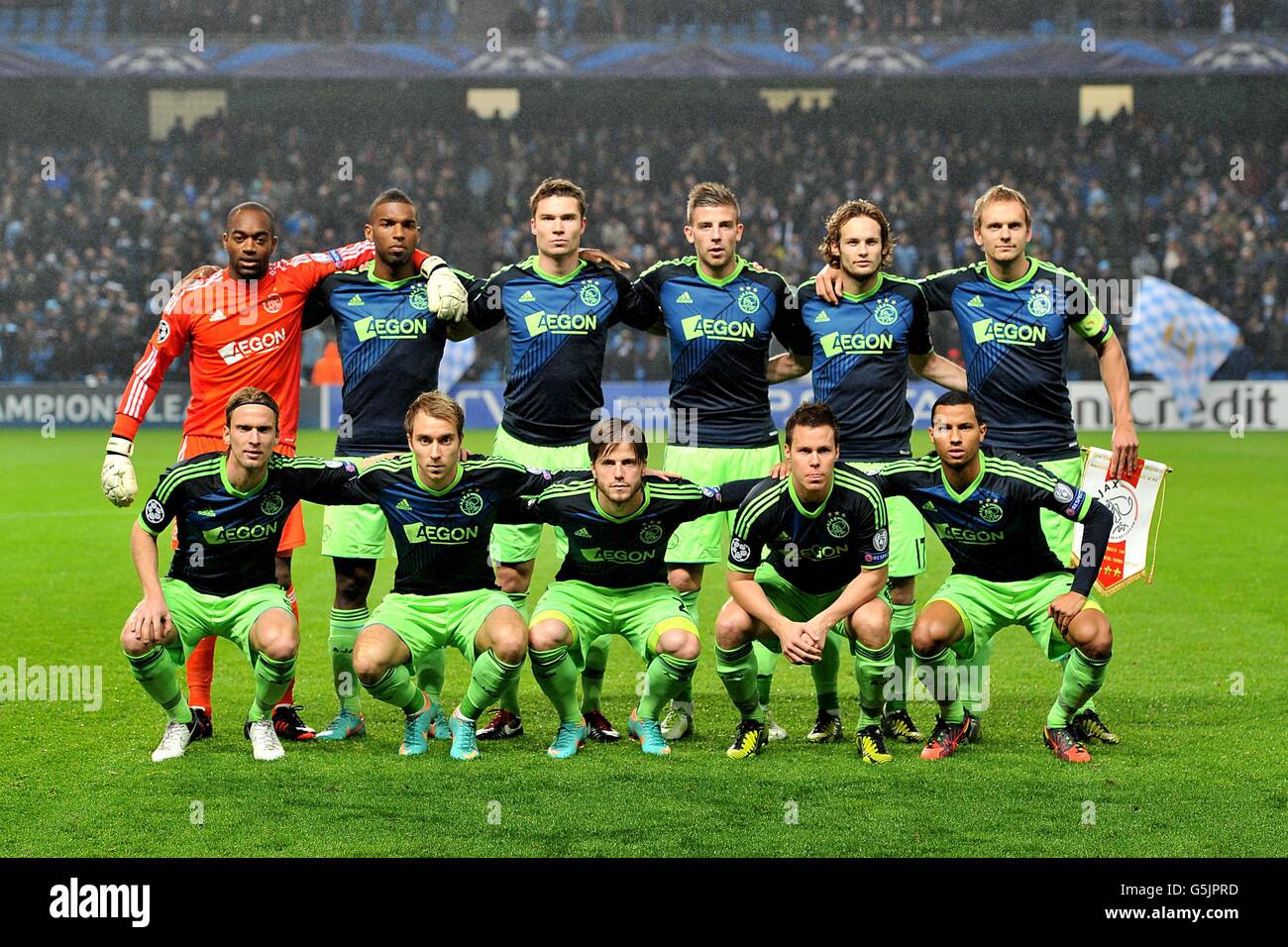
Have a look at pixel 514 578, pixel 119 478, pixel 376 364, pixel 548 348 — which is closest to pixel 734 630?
pixel 514 578

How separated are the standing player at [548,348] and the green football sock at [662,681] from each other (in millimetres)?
524

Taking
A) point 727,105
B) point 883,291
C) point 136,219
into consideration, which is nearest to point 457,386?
point 136,219

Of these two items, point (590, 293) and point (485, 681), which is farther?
point (590, 293)

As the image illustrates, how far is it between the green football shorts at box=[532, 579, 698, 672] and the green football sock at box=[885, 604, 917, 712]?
0.87 m

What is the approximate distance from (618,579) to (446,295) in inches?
51.2

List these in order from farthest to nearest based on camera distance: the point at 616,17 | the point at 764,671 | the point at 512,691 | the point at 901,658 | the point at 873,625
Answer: the point at 616,17 → the point at 901,658 → the point at 764,671 → the point at 512,691 → the point at 873,625

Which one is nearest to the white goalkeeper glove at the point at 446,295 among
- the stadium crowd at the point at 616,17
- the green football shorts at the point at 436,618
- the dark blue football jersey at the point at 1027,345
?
the green football shorts at the point at 436,618

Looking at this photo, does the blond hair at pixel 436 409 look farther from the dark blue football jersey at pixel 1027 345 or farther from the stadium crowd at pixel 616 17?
the stadium crowd at pixel 616 17

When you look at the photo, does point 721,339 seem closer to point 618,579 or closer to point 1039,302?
point 618,579

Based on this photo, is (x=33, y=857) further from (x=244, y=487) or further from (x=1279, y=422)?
(x=1279, y=422)

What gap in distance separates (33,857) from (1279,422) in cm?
2030

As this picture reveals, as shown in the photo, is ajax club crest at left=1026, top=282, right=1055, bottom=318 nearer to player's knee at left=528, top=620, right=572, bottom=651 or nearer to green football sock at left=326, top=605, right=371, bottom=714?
player's knee at left=528, top=620, right=572, bottom=651

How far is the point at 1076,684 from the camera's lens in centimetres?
550

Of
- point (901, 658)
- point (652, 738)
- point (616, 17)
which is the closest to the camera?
point (652, 738)
